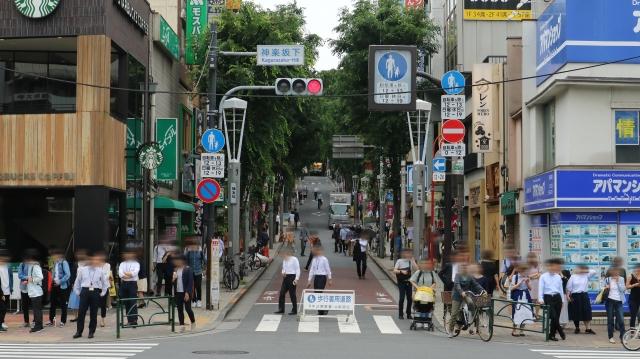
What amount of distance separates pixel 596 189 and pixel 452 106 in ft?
15.3

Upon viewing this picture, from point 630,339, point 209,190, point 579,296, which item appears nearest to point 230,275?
point 209,190

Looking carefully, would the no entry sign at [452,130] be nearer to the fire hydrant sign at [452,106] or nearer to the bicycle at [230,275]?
the fire hydrant sign at [452,106]

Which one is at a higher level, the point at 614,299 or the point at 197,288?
the point at 614,299

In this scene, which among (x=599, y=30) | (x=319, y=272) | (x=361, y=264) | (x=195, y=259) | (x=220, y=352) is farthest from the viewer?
(x=361, y=264)

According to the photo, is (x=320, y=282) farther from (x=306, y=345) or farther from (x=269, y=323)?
(x=306, y=345)

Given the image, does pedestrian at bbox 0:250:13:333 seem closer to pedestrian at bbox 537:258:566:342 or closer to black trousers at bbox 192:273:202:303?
black trousers at bbox 192:273:202:303

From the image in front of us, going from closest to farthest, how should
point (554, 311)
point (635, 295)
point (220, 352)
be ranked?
point (220, 352) < point (635, 295) < point (554, 311)

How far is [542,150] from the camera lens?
24.9 m

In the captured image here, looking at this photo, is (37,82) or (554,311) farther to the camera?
(37,82)

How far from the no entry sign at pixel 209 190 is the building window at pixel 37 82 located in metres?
4.26

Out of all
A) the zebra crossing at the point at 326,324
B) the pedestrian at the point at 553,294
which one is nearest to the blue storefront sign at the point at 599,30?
the pedestrian at the point at 553,294

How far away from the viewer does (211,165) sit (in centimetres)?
2331

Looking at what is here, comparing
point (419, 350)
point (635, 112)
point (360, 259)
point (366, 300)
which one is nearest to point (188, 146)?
point (360, 259)

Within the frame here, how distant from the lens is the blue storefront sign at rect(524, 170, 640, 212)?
844 inches
